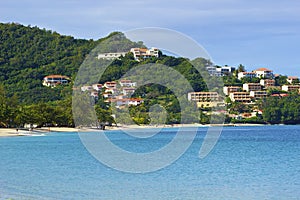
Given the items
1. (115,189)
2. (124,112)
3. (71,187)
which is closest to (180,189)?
(115,189)

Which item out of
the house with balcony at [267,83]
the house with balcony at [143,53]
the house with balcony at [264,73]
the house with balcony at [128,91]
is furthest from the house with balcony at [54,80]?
the house with balcony at [264,73]

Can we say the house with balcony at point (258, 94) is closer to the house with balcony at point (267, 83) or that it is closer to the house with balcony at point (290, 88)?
the house with balcony at point (290, 88)

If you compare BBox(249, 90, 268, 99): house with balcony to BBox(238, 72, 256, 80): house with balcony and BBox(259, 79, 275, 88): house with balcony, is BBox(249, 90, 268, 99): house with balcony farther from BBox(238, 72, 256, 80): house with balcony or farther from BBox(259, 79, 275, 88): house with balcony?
BBox(238, 72, 256, 80): house with balcony

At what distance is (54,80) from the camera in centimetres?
12950

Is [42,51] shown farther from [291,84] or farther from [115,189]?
[115,189]

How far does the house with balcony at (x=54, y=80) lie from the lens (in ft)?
422

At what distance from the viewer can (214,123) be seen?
131 meters

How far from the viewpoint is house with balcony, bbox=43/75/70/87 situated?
422 ft

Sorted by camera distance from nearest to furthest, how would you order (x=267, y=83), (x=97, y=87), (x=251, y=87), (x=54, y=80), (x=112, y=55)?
(x=97, y=87), (x=112, y=55), (x=54, y=80), (x=251, y=87), (x=267, y=83)

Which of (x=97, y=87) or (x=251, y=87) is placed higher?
(x=251, y=87)

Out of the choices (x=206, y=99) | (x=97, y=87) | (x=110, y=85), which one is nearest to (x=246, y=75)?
(x=206, y=99)

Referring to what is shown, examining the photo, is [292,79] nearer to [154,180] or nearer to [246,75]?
[246,75]

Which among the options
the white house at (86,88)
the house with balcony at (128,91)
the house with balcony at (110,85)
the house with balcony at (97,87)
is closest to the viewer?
the white house at (86,88)

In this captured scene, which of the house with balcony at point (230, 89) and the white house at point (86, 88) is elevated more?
the house with balcony at point (230, 89)
